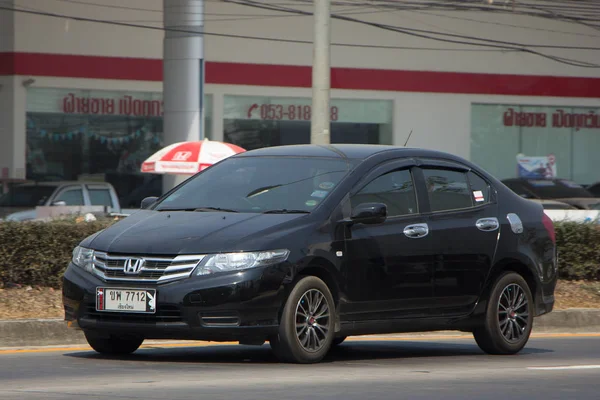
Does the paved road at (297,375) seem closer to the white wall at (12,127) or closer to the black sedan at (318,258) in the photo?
the black sedan at (318,258)

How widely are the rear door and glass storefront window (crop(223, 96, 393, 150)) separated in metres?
26.1

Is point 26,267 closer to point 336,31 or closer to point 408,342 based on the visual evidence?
point 408,342

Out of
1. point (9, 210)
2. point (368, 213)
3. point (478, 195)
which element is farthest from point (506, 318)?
point (9, 210)

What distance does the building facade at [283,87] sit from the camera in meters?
33.5

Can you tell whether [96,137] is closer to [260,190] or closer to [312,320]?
[260,190]

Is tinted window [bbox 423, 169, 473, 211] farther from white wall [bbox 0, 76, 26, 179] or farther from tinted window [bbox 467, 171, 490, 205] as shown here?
white wall [bbox 0, 76, 26, 179]

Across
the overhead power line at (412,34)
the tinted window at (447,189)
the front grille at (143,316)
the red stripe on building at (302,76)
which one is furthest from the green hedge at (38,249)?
the overhead power line at (412,34)

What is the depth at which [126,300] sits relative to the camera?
8.53 metres

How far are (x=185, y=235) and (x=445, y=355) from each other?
2.82 m

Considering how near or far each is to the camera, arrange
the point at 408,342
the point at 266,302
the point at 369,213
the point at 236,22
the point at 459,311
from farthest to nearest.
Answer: the point at 236,22
the point at 408,342
the point at 459,311
the point at 369,213
the point at 266,302

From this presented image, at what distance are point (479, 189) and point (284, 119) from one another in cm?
2672

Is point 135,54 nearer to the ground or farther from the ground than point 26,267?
farther from the ground

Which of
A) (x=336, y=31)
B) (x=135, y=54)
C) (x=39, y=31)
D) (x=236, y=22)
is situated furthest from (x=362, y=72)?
(x=39, y=31)

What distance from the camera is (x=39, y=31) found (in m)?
33.1
